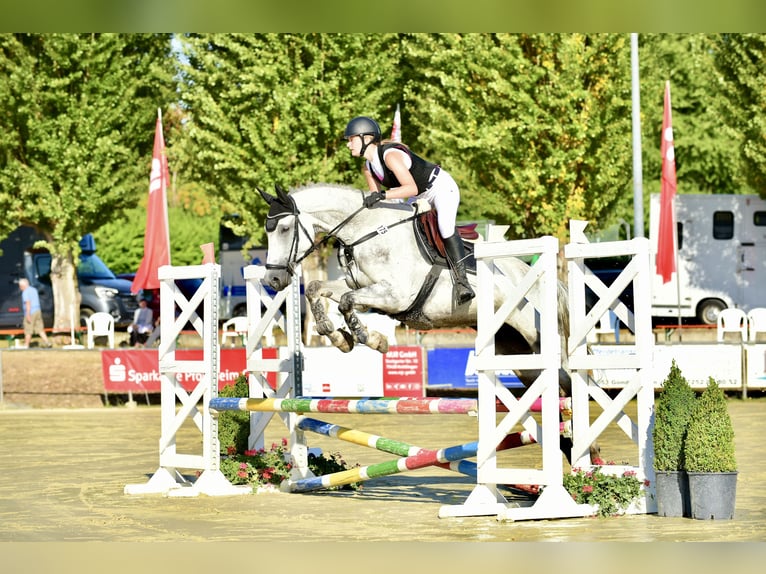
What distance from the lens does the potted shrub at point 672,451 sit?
346 inches

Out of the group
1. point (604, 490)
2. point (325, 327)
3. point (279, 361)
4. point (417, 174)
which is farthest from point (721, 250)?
point (325, 327)

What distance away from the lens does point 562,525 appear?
28.1 feet

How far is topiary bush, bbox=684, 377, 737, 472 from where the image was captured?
8.55 metres

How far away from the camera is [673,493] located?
29.1 feet

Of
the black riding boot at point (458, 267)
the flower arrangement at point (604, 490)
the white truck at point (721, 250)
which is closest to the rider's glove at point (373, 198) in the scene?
the black riding boot at point (458, 267)

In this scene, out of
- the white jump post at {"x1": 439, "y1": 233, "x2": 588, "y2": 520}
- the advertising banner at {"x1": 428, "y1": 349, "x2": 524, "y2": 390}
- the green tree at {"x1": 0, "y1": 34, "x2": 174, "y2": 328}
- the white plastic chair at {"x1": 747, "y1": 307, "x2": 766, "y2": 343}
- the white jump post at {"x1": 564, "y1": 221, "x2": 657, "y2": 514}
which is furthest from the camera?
the green tree at {"x1": 0, "y1": 34, "x2": 174, "y2": 328}

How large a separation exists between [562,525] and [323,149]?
72.4 ft

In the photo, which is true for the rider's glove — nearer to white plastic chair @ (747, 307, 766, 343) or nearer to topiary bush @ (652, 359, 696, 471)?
topiary bush @ (652, 359, 696, 471)

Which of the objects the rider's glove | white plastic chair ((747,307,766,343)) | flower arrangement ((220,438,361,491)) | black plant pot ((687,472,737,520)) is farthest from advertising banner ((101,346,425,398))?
black plant pot ((687,472,737,520))

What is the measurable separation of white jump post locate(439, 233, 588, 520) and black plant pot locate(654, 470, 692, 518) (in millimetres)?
576

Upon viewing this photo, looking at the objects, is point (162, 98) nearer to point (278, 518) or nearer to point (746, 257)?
point (746, 257)

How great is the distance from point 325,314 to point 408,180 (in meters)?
1.23

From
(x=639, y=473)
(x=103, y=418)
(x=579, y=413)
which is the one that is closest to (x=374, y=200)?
(x=579, y=413)

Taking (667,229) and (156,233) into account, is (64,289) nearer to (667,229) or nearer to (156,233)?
(156,233)
